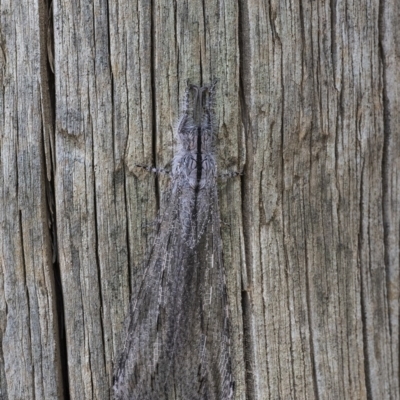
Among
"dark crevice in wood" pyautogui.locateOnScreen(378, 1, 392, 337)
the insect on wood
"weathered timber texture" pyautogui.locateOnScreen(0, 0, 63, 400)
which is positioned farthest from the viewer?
"dark crevice in wood" pyautogui.locateOnScreen(378, 1, 392, 337)

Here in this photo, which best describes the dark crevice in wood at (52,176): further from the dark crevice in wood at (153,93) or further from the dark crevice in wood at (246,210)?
the dark crevice in wood at (246,210)

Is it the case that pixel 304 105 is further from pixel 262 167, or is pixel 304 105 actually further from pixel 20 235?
pixel 20 235

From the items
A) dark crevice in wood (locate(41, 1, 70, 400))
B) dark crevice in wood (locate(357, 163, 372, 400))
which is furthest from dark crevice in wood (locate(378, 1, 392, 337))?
dark crevice in wood (locate(41, 1, 70, 400))

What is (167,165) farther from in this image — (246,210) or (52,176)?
(52,176)

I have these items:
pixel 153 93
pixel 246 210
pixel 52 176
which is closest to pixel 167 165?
pixel 153 93

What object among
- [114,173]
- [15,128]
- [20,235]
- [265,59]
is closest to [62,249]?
[20,235]

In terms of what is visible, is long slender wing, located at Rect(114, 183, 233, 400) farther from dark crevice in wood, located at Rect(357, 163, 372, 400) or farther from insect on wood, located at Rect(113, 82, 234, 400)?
dark crevice in wood, located at Rect(357, 163, 372, 400)

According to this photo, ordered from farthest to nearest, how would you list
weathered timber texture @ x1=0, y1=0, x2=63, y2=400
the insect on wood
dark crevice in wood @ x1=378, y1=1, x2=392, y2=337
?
dark crevice in wood @ x1=378, y1=1, x2=392, y2=337, the insect on wood, weathered timber texture @ x1=0, y1=0, x2=63, y2=400
